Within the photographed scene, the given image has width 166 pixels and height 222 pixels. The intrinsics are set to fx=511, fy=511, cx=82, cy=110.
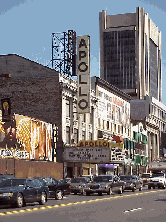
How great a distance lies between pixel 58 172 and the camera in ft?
217

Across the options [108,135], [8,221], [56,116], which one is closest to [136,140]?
[108,135]

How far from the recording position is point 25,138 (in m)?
57.8

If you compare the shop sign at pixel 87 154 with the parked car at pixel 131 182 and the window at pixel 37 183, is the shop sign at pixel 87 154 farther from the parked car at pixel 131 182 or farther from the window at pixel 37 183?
the window at pixel 37 183

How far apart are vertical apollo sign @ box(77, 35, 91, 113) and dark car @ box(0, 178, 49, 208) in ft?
134

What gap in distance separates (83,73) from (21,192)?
44541 mm

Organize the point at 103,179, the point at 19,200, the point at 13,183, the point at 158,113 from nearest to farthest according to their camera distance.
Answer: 1. the point at 19,200
2. the point at 13,183
3. the point at 103,179
4. the point at 158,113

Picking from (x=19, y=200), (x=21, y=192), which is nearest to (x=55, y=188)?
(x=21, y=192)

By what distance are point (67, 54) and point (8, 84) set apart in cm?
1062

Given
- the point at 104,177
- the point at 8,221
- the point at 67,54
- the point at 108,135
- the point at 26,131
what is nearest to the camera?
the point at 8,221

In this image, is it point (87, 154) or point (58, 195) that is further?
point (87, 154)

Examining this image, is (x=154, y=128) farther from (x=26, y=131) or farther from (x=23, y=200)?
(x=23, y=200)

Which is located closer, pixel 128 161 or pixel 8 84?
pixel 8 84

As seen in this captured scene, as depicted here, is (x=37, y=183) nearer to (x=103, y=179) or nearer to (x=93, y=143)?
(x=103, y=179)

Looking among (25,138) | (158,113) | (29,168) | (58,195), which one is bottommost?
(58,195)
